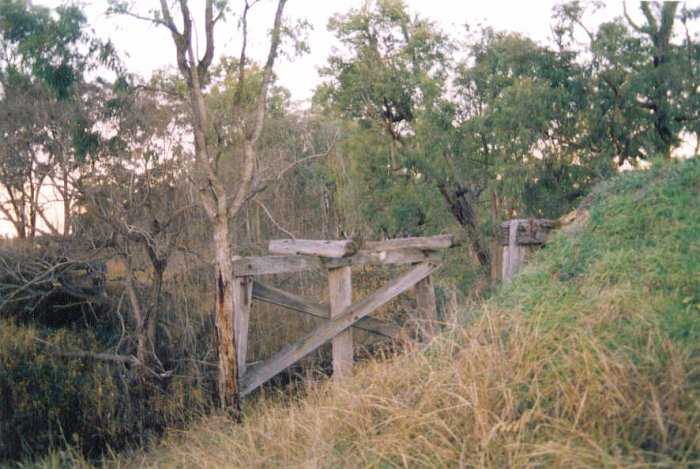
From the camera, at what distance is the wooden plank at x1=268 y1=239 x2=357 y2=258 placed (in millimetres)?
9031

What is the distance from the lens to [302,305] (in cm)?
1012

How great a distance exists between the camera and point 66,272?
1370cm

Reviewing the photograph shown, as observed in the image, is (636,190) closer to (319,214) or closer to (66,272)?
(319,214)

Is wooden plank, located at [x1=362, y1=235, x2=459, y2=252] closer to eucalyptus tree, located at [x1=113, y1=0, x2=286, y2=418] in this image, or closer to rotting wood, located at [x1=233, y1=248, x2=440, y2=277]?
rotting wood, located at [x1=233, y1=248, x2=440, y2=277]

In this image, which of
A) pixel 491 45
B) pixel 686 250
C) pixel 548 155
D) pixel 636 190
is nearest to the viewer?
pixel 686 250

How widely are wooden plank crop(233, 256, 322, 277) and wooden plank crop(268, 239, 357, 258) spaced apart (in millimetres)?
151

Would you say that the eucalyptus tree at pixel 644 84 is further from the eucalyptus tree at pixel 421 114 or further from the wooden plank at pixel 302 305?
the wooden plank at pixel 302 305

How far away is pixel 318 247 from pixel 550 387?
5322 millimetres

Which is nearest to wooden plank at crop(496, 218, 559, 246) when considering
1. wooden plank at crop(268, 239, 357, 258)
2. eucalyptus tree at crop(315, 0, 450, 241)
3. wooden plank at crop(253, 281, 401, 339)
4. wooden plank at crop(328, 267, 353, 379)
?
wooden plank at crop(268, 239, 357, 258)

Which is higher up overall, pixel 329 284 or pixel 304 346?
pixel 329 284

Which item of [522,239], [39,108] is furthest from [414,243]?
[39,108]

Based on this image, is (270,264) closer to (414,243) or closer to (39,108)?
(414,243)

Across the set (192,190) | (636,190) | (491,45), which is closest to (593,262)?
(636,190)

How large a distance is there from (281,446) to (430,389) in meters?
1.33
